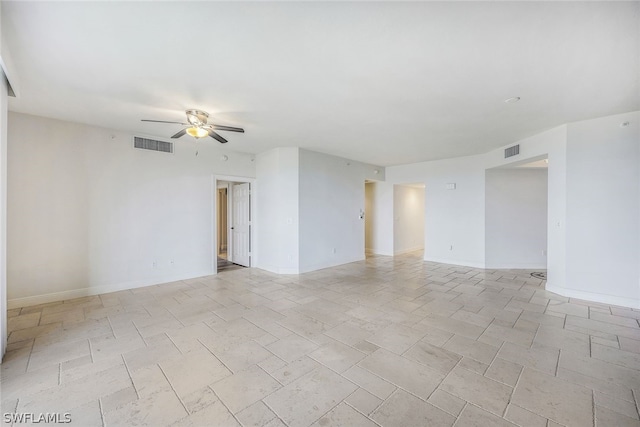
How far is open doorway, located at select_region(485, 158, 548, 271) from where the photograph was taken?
6.06 meters

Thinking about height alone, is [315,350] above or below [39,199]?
below

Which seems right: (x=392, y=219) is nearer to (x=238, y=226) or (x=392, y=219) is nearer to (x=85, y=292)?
(x=238, y=226)

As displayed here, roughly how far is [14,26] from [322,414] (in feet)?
11.8

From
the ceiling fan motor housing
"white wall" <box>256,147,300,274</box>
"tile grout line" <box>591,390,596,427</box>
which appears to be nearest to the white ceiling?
the ceiling fan motor housing

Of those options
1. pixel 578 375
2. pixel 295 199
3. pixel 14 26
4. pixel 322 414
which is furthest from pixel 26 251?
pixel 578 375

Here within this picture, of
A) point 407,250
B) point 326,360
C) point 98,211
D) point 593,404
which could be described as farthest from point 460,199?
point 98,211

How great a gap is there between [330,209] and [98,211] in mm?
4389

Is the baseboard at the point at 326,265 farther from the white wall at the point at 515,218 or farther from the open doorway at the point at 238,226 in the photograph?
the white wall at the point at 515,218

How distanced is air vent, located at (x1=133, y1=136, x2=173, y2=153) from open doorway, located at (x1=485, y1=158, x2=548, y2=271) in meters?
6.95

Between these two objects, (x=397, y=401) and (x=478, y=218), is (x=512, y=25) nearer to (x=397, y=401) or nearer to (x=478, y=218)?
(x=397, y=401)

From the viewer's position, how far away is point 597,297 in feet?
12.5

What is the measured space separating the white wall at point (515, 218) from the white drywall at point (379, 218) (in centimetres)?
257

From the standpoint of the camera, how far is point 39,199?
3752 mm

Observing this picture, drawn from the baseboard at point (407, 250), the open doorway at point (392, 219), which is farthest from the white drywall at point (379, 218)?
the baseboard at point (407, 250)
